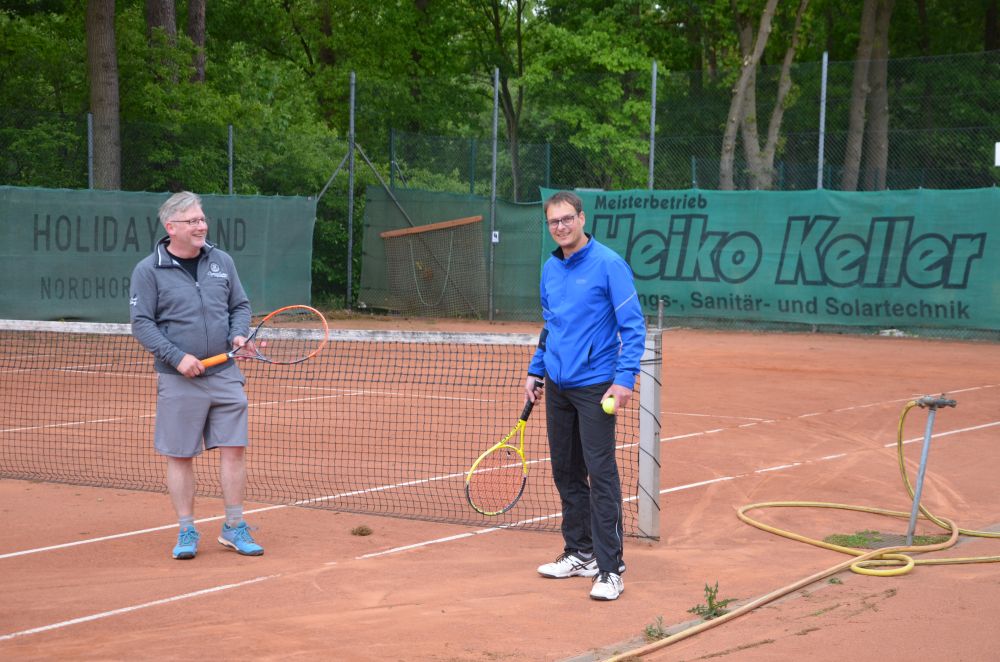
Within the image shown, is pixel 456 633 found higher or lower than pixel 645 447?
lower

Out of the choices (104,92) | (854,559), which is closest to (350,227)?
(104,92)

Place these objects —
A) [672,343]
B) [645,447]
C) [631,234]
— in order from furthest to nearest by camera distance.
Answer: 1. [631,234]
2. [672,343]
3. [645,447]

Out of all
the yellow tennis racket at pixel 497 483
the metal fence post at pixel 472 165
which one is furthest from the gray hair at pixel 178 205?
the metal fence post at pixel 472 165

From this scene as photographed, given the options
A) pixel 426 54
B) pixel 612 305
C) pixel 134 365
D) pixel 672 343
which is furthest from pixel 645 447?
pixel 426 54

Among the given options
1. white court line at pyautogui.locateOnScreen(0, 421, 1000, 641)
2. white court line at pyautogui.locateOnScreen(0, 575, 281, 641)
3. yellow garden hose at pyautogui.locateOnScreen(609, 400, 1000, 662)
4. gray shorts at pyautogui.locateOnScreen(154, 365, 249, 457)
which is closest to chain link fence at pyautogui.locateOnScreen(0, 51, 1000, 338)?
white court line at pyautogui.locateOnScreen(0, 421, 1000, 641)

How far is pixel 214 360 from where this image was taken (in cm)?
594

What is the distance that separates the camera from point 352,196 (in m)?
22.3

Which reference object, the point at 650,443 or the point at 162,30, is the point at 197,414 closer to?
the point at 650,443

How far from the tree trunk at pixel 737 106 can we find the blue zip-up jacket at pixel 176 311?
19435mm

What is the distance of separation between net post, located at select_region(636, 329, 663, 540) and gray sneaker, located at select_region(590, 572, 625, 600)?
988 millimetres

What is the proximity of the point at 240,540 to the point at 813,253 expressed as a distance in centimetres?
1429

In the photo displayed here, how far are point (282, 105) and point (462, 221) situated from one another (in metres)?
11.7

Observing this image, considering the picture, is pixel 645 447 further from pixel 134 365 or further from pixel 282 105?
pixel 282 105

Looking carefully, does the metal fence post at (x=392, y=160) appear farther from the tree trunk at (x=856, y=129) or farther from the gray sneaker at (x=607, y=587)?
the gray sneaker at (x=607, y=587)
